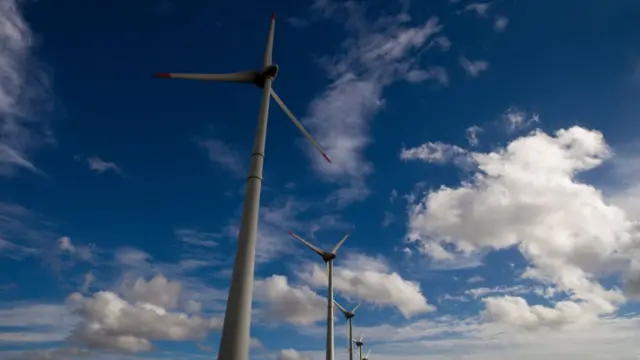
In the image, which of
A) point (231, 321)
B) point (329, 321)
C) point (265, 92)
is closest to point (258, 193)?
point (231, 321)

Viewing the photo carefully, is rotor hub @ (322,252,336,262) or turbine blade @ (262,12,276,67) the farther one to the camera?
rotor hub @ (322,252,336,262)

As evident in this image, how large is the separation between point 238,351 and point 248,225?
8003 millimetres

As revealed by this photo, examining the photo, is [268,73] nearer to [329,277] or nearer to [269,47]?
[269,47]

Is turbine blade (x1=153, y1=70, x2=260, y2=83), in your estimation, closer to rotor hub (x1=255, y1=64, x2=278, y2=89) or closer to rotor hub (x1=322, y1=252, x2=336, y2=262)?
rotor hub (x1=255, y1=64, x2=278, y2=89)

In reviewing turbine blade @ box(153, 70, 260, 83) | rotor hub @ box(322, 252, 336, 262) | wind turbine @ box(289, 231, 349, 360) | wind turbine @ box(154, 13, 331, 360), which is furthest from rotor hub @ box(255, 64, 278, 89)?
rotor hub @ box(322, 252, 336, 262)

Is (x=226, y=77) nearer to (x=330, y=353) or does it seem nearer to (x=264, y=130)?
(x=264, y=130)

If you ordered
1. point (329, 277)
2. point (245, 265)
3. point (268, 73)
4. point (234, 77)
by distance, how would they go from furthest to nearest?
1. point (329, 277)
2. point (234, 77)
3. point (268, 73)
4. point (245, 265)

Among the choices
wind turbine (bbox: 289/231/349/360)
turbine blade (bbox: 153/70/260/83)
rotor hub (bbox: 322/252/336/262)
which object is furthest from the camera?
rotor hub (bbox: 322/252/336/262)

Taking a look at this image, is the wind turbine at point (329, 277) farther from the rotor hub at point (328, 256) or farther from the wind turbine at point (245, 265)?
the wind turbine at point (245, 265)

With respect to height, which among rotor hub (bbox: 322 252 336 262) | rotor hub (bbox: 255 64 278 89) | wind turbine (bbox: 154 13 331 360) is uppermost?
rotor hub (bbox: 322 252 336 262)

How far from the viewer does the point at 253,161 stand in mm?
30734

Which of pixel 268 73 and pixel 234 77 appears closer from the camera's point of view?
pixel 268 73

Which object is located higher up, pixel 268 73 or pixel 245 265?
pixel 268 73

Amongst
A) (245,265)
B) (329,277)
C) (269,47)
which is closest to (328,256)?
(329,277)
